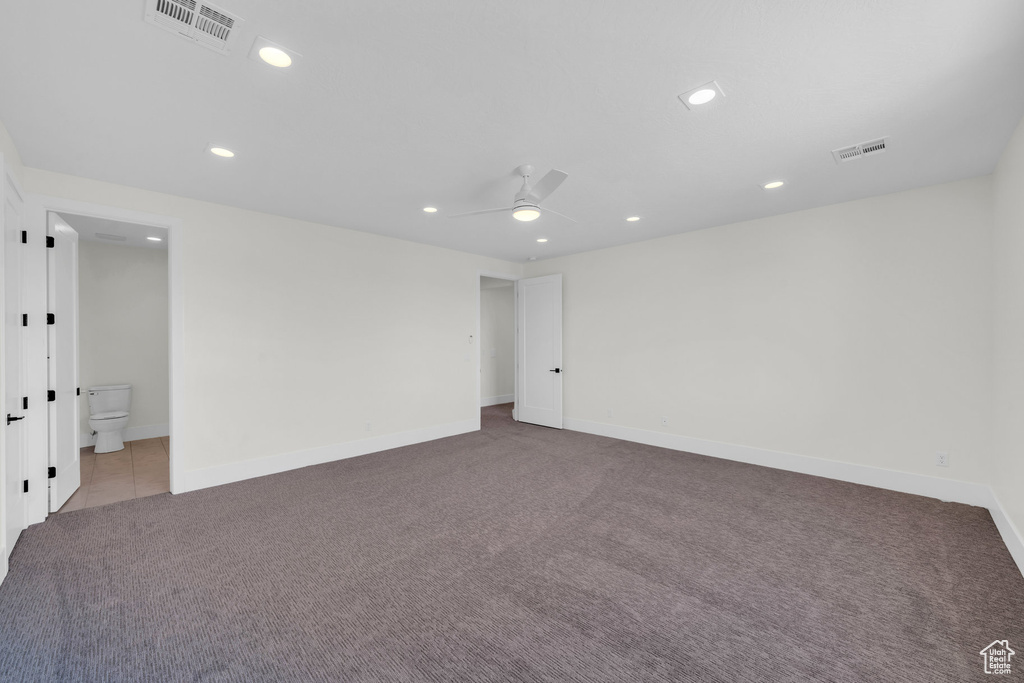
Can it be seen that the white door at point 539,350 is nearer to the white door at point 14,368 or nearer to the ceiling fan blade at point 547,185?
the ceiling fan blade at point 547,185

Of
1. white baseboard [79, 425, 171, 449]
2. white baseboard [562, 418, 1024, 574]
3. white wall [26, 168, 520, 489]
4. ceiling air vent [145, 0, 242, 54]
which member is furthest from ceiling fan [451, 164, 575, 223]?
white baseboard [79, 425, 171, 449]

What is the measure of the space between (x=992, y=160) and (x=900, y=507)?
2813 millimetres

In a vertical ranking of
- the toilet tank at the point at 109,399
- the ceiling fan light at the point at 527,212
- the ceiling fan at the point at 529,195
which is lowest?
the toilet tank at the point at 109,399

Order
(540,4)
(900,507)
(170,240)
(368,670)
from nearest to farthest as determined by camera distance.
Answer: (540,4) < (368,670) < (900,507) < (170,240)

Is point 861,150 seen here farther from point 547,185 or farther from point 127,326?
point 127,326

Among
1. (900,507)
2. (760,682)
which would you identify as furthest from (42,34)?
(900,507)

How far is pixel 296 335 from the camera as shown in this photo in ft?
15.0

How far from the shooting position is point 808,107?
2.38 metres

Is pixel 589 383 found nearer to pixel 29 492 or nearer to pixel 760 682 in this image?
pixel 760 682

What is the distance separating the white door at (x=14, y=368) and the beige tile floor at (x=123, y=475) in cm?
70

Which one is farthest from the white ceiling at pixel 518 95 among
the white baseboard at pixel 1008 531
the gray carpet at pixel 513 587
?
the gray carpet at pixel 513 587

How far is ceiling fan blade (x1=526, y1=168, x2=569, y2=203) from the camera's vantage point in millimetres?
2849

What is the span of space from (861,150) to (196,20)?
3999 mm

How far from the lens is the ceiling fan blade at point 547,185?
2.85m
